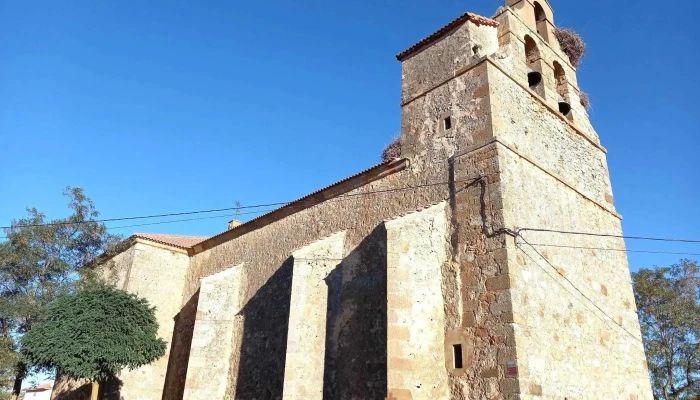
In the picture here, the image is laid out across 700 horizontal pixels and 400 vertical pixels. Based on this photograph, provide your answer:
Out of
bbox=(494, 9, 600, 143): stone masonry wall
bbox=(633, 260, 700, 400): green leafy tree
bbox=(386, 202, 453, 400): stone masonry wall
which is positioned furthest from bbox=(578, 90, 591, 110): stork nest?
bbox=(633, 260, 700, 400): green leafy tree

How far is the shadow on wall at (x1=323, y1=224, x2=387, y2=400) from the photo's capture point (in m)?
9.70

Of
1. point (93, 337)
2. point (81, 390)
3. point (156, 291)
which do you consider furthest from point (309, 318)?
point (81, 390)

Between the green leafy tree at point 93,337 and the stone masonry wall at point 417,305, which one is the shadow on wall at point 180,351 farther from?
the stone masonry wall at point 417,305

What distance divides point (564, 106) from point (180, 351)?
13.3 m

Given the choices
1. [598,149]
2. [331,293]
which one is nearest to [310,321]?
[331,293]

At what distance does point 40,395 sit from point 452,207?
67986mm

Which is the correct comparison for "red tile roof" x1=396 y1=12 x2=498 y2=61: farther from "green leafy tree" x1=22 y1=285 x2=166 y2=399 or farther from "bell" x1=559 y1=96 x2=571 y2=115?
"green leafy tree" x1=22 y1=285 x2=166 y2=399

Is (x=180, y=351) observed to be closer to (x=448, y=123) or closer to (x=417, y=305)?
(x=417, y=305)

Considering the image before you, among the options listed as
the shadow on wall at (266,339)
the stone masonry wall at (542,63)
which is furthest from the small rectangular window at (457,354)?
the stone masonry wall at (542,63)

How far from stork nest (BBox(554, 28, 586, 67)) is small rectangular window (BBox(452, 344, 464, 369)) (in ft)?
31.1

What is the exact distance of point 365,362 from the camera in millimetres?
9883

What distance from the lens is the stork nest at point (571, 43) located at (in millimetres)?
13992

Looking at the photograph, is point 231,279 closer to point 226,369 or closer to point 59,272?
point 226,369

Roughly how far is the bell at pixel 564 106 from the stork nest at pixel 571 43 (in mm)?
1940
